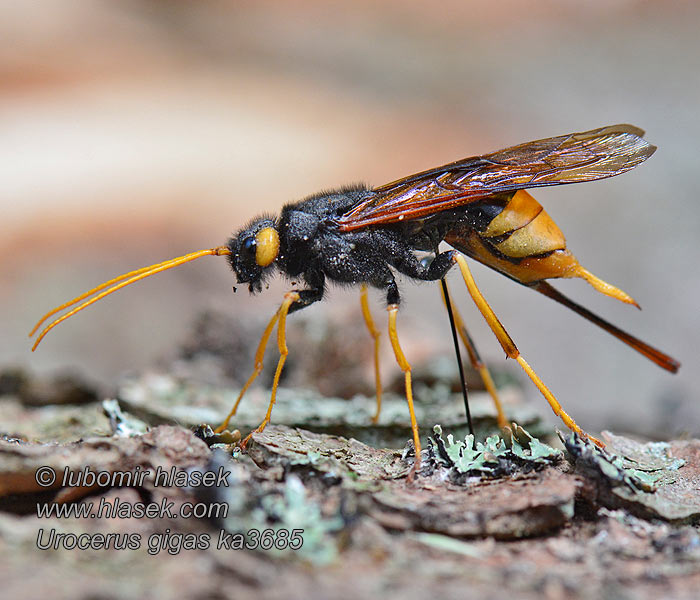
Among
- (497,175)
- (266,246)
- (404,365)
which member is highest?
(497,175)

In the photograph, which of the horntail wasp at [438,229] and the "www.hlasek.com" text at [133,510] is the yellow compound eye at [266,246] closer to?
the horntail wasp at [438,229]

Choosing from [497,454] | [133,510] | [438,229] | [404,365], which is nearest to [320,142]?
[438,229]

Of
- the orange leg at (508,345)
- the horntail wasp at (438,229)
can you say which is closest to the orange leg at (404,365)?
the horntail wasp at (438,229)

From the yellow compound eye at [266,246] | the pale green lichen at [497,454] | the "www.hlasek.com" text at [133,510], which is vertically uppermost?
the yellow compound eye at [266,246]

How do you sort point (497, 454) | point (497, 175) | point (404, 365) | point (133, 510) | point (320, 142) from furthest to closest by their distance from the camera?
point (320, 142)
point (497, 175)
point (404, 365)
point (497, 454)
point (133, 510)

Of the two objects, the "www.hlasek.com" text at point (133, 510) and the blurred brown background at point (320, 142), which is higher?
the blurred brown background at point (320, 142)

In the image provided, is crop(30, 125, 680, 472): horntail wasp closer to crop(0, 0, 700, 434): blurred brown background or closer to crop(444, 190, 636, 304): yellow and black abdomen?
crop(444, 190, 636, 304): yellow and black abdomen

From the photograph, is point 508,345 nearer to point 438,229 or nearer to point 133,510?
point 438,229

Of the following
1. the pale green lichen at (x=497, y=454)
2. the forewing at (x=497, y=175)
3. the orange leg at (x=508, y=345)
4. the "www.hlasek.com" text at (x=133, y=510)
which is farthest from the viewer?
the forewing at (x=497, y=175)
